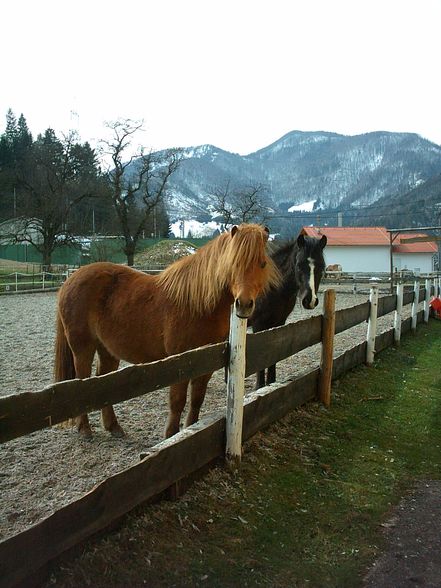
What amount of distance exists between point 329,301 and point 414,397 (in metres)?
1.85

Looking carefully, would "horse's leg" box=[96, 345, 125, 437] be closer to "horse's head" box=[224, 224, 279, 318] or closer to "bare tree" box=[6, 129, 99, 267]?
Result: "horse's head" box=[224, 224, 279, 318]

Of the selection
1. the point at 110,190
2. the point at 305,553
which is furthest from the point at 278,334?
the point at 110,190

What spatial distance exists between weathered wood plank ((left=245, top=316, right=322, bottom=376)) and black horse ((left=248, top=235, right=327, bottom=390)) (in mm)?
761

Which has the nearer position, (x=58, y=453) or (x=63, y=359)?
(x=58, y=453)

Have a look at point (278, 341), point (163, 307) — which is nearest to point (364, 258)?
point (278, 341)

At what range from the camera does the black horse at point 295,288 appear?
647 cm

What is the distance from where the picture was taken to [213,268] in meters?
4.17

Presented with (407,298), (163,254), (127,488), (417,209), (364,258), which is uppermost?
(417,209)

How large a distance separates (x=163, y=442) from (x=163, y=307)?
1.43 m

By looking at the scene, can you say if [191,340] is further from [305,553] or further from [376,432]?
[376,432]

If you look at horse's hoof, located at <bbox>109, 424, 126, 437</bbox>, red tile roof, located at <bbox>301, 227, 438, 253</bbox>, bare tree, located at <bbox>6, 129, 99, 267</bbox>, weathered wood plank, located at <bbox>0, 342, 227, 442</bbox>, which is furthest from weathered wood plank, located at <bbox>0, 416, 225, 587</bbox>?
red tile roof, located at <bbox>301, 227, 438, 253</bbox>

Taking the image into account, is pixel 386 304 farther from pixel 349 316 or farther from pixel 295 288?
pixel 295 288

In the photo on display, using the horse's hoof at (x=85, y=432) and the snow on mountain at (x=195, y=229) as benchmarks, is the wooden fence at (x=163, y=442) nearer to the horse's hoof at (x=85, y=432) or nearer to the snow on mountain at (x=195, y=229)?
the horse's hoof at (x=85, y=432)

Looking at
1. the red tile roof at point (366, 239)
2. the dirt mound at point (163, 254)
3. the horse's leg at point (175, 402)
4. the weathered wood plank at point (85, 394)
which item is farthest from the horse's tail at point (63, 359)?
the red tile roof at point (366, 239)
